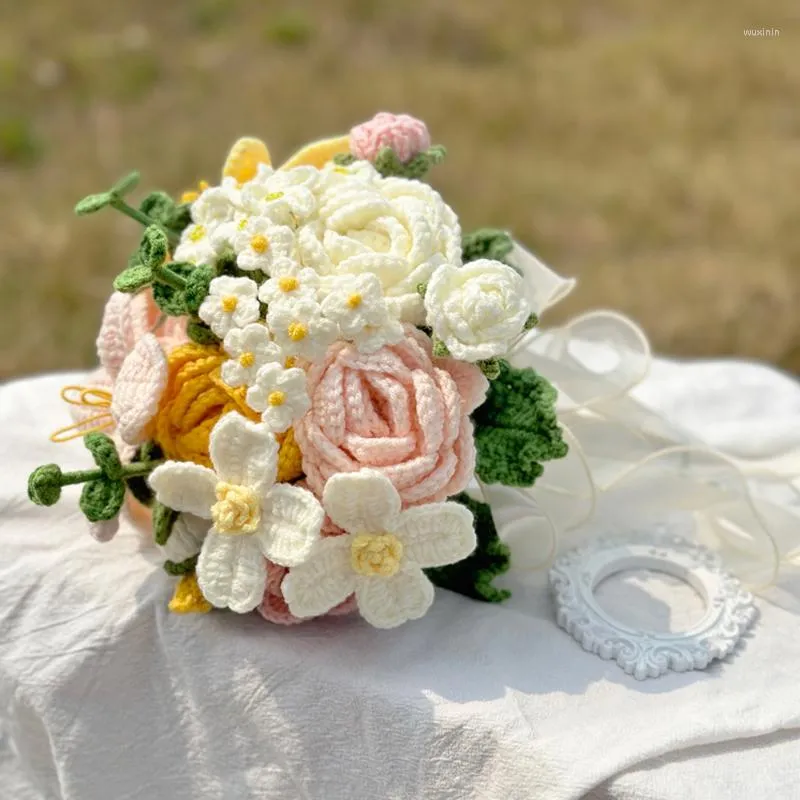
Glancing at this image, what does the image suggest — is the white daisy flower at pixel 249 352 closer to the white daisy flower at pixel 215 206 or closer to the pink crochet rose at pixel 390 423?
the pink crochet rose at pixel 390 423

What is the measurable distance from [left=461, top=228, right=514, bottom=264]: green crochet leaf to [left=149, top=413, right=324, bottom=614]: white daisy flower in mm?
294

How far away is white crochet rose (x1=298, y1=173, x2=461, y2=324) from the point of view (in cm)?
82

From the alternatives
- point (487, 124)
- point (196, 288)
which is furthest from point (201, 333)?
point (487, 124)

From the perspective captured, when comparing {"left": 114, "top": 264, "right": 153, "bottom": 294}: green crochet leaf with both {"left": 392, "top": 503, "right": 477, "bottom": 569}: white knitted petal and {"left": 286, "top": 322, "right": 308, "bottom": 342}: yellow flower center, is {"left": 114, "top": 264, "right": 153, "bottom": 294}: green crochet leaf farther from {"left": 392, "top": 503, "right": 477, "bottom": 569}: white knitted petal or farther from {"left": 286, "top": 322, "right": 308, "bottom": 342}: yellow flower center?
{"left": 392, "top": 503, "right": 477, "bottom": 569}: white knitted petal

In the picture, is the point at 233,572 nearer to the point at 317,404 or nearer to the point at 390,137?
the point at 317,404

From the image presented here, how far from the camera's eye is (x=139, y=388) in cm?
83

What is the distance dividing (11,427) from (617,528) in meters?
0.64

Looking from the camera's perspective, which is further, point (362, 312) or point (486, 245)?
point (486, 245)

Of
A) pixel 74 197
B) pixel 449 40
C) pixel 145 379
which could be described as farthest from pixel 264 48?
pixel 145 379

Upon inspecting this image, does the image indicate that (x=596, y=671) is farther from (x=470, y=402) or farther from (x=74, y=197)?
(x=74, y=197)

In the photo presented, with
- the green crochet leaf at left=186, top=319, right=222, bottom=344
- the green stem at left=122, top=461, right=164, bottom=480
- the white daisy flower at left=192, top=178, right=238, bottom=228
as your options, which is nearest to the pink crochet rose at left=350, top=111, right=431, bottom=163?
the white daisy flower at left=192, top=178, right=238, bottom=228

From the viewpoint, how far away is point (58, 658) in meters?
0.90

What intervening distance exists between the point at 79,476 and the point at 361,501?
23cm

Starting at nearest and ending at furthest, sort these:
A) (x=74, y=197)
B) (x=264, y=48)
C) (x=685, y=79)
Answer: (x=74, y=197), (x=685, y=79), (x=264, y=48)
